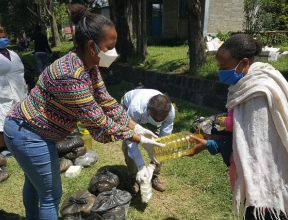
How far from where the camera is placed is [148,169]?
320cm

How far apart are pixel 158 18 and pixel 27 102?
59.6ft

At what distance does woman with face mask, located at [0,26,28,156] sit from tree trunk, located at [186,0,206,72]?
13.6ft

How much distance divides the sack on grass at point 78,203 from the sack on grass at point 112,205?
0.37ft

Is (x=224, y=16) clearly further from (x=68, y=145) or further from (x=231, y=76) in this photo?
(x=231, y=76)

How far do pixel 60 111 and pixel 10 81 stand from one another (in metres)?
2.84

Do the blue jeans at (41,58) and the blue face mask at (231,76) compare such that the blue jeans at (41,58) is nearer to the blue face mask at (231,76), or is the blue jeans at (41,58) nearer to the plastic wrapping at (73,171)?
the plastic wrapping at (73,171)

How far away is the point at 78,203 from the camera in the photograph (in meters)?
3.07

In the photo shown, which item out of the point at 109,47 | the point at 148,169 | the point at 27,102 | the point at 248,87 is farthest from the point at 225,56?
the point at 148,169

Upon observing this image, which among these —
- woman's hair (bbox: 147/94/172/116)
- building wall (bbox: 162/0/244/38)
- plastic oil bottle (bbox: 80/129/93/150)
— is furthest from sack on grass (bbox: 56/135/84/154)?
building wall (bbox: 162/0/244/38)

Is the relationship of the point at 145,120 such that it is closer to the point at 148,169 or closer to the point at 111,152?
the point at 148,169

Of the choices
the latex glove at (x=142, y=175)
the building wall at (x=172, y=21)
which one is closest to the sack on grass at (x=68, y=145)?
the latex glove at (x=142, y=175)

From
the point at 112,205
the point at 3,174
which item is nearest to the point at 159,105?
the point at 112,205

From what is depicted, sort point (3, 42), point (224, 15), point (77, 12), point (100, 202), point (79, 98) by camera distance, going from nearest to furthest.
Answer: point (79, 98)
point (77, 12)
point (100, 202)
point (3, 42)
point (224, 15)

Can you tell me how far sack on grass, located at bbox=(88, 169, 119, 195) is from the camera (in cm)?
330
